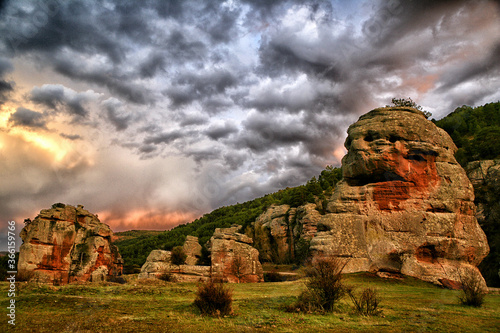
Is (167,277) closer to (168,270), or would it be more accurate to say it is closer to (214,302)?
(168,270)

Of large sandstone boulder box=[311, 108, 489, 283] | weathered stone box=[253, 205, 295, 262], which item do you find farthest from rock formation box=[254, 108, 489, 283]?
weathered stone box=[253, 205, 295, 262]

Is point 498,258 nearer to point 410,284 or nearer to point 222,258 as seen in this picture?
point 410,284

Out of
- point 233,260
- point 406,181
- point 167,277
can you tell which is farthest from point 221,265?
point 406,181

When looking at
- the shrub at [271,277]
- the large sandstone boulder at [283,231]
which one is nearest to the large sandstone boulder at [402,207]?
the shrub at [271,277]

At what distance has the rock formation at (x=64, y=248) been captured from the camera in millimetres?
35938

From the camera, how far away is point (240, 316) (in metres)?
9.12

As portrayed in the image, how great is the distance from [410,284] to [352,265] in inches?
157

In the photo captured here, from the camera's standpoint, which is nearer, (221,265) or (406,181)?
(406,181)

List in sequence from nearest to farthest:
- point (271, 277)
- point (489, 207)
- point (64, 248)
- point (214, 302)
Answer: point (214, 302) → point (271, 277) → point (489, 207) → point (64, 248)

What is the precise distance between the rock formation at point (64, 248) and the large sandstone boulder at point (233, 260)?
18695 mm

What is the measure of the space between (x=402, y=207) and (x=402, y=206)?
0.08 metres

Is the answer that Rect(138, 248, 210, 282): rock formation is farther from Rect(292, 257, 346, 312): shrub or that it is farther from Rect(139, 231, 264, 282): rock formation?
Rect(292, 257, 346, 312): shrub

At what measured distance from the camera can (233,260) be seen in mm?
29891

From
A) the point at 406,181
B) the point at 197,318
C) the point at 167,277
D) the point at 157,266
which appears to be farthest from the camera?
the point at 157,266
